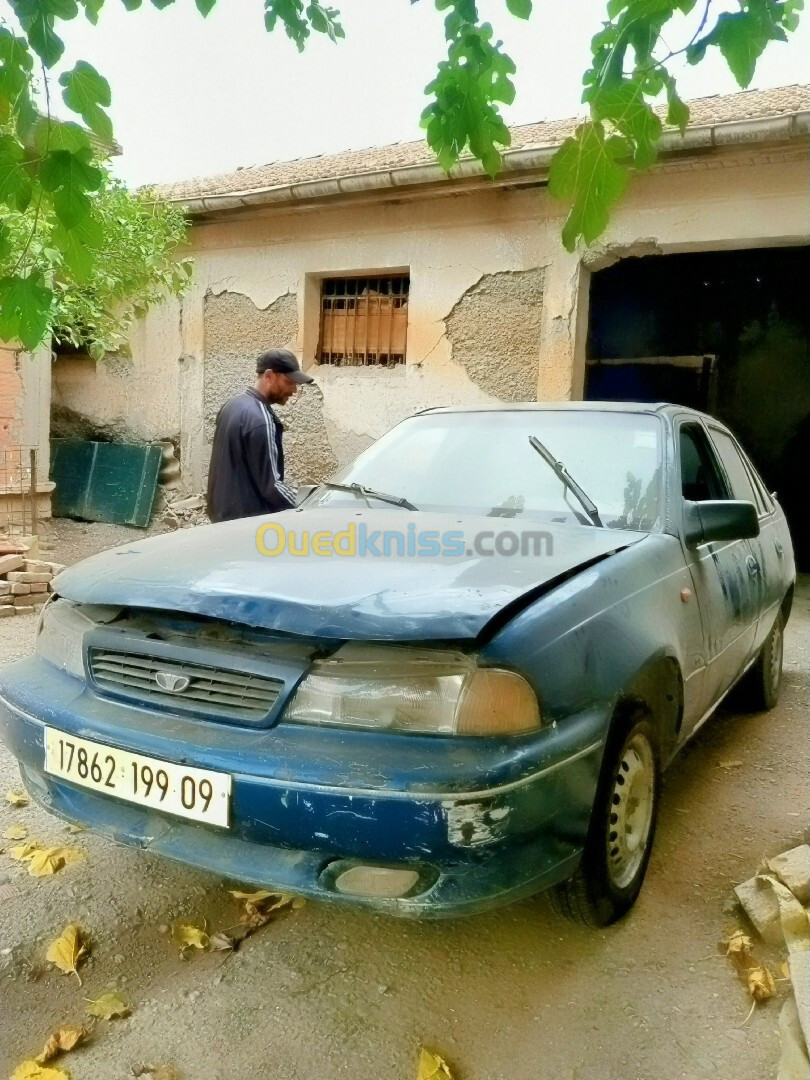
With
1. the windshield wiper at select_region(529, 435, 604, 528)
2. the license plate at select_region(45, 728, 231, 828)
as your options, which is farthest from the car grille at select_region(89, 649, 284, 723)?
the windshield wiper at select_region(529, 435, 604, 528)

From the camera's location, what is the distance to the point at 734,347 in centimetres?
1058

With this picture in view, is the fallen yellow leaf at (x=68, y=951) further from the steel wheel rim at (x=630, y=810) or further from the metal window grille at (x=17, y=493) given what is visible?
the metal window grille at (x=17, y=493)

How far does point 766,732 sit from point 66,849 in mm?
2949

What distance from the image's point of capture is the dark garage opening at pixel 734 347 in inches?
378

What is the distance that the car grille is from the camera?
173 centimetres

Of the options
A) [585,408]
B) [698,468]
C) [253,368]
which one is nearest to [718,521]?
[698,468]

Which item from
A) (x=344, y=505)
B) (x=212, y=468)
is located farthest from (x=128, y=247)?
(x=344, y=505)

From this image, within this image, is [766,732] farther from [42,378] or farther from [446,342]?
[42,378]

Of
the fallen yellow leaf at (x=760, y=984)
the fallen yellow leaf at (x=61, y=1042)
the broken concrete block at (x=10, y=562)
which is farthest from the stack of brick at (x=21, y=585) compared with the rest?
the fallen yellow leaf at (x=760, y=984)

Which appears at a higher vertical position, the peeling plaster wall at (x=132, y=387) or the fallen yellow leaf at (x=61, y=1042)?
the peeling plaster wall at (x=132, y=387)

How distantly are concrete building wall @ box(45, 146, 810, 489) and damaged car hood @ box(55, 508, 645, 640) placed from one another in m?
4.26

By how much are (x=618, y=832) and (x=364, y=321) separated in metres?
5.98

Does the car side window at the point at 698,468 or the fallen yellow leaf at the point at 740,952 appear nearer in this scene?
the fallen yellow leaf at the point at 740,952

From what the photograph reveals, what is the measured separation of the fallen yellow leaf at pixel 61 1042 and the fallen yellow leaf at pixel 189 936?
33cm
